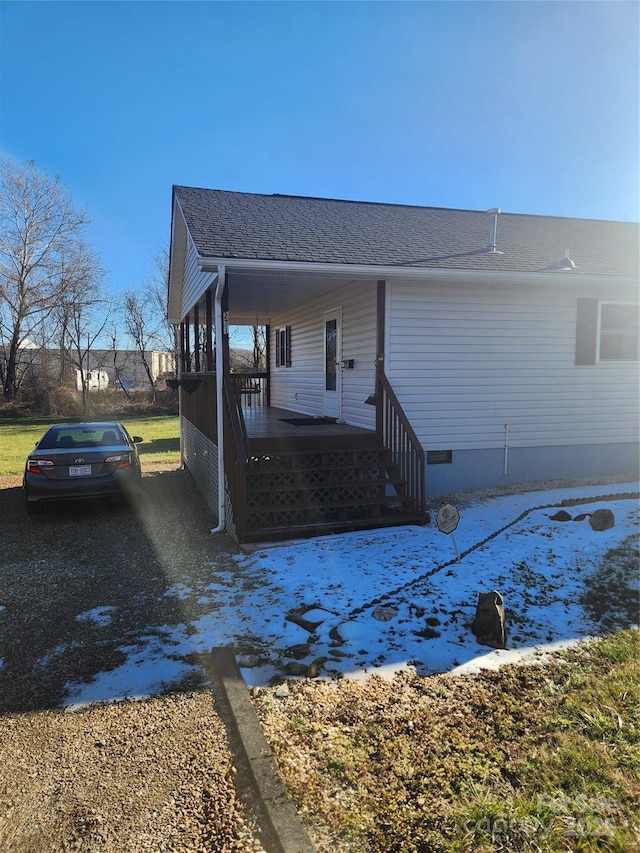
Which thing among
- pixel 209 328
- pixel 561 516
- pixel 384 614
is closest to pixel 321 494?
pixel 384 614

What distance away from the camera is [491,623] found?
375 centimetres

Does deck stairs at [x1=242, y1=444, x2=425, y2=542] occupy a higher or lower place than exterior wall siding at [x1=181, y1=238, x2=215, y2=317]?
lower

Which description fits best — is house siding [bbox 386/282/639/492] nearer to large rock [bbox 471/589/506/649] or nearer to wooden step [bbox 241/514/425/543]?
wooden step [bbox 241/514/425/543]

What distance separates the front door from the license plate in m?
4.30

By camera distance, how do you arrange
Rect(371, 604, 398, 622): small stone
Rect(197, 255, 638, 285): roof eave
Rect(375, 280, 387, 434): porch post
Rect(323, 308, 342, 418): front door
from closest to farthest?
1. Rect(371, 604, 398, 622): small stone
2. Rect(197, 255, 638, 285): roof eave
3. Rect(375, 280, 387, 434): porch post
4. Rect(323, 308, 342, 418): front door

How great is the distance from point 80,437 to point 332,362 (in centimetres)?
456

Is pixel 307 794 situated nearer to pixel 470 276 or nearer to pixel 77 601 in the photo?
pixel 77 601

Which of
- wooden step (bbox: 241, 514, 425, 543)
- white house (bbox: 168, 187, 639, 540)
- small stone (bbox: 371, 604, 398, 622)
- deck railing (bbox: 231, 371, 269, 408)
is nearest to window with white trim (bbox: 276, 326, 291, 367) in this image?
deck railing (bbox: 231, 371, 269, 408)

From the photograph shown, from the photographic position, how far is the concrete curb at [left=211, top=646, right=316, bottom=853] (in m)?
2.16

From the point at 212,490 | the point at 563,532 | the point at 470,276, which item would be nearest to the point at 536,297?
the point at 470,276

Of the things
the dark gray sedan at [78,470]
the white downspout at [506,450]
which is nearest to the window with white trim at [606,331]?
the white downspout at [506,450]

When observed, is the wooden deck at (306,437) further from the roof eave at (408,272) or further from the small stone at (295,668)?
the small stone at (295,668)

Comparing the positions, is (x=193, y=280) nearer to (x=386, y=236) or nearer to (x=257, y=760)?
(x=386, y=236)

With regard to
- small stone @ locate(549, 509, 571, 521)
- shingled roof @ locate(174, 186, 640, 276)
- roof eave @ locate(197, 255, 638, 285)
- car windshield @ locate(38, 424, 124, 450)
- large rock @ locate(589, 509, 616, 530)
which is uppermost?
shingled roof @ locate(174, 186, 640, 276)
